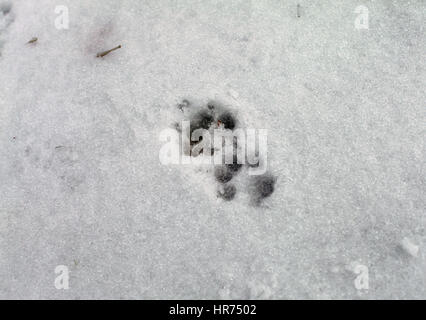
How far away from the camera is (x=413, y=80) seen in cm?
295

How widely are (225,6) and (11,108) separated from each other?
2228mm


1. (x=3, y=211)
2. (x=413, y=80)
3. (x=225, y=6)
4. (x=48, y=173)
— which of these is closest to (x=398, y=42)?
(x=413, y=80)

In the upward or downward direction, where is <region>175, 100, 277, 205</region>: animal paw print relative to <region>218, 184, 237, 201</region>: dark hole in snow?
upward

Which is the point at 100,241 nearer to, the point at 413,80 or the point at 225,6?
the point at 225,6

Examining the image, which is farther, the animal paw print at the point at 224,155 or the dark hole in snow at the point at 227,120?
the dark hole in snow at the point at 227,120

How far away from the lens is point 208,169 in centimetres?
278

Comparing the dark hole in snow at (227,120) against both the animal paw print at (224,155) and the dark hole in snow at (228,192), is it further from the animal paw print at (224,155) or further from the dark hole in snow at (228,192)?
the dark hole in snow at (228,192)

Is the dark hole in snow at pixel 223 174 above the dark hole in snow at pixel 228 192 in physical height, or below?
above

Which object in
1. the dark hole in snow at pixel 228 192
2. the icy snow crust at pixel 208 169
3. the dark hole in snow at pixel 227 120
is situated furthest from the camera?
the dark hole in snow at pixel 227 120

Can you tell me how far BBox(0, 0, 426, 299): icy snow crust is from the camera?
259cm

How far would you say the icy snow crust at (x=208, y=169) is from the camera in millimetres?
2588

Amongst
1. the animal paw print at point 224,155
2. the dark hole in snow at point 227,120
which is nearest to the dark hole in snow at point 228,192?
the animal paw print at point 224,155

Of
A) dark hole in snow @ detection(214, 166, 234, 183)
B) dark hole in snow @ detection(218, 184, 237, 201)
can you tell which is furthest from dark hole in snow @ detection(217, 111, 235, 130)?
dark hole in snow @ detection(218, 184, 237, 201)

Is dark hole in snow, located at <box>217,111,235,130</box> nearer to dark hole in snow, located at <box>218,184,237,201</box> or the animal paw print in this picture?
the animal paw print
